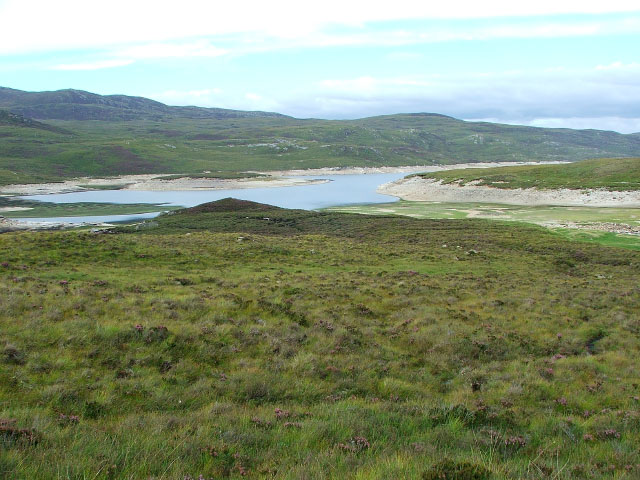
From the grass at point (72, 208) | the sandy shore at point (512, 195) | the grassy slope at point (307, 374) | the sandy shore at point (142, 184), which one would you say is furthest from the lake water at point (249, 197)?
the grassy slope at point (307, 374)

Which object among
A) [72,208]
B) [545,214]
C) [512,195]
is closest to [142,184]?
[72,208]

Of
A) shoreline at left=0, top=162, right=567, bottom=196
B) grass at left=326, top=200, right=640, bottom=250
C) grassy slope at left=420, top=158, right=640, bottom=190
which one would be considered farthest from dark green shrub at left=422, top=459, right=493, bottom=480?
shoreline at left=0, top=162, right=567, bottom=196

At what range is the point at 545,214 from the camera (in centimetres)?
7250

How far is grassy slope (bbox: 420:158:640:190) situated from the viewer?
92.9m

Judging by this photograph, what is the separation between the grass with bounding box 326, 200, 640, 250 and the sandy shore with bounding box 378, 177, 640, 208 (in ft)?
18.6

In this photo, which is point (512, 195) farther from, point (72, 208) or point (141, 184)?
point (141, 184)

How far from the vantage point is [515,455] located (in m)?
7.36

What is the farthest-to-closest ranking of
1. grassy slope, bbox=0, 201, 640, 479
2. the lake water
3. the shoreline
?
the shoreline
the lake water
grassy slope, bbox=0, 201, 640, 479

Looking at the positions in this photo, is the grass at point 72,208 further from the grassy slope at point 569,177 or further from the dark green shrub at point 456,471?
the dark green shrub at point 456,471

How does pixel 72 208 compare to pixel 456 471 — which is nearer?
pixel 456 471

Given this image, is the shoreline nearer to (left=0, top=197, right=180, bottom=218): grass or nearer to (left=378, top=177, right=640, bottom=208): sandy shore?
(left=0, top=197, right=180, bottom=218): grass

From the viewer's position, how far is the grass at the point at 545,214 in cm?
4944

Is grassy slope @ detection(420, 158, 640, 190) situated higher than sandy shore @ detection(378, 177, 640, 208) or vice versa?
grassy slope @ detection(420, 158, 640, 190)

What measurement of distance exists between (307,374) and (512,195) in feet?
311
